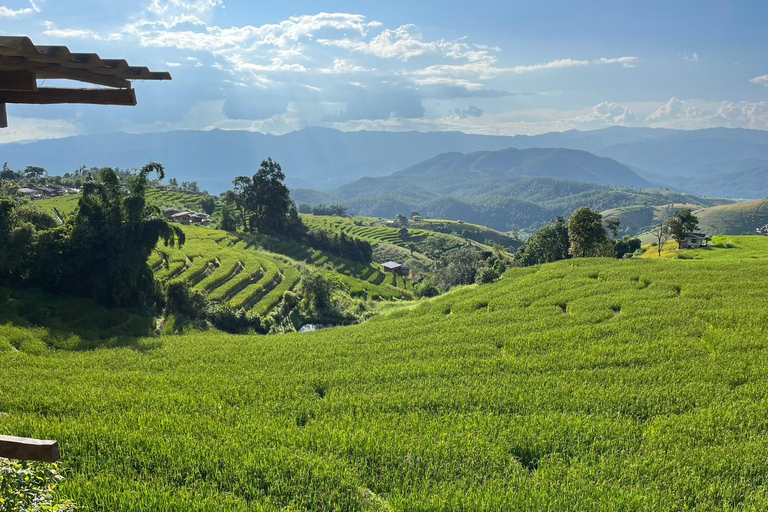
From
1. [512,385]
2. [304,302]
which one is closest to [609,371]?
[512,385]

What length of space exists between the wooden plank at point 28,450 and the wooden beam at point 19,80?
4687 mm

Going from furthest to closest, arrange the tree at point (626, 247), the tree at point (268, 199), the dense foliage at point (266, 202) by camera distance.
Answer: the dense foliage at point (266, 202) → the tree at point (268, 199) → the tree at point (626, 247)

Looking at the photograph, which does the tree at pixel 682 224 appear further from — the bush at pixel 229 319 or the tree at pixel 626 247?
the bush at pixel 229 319

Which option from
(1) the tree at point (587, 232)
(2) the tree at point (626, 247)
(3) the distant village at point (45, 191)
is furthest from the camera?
(3) the distant village at point (45, 191)

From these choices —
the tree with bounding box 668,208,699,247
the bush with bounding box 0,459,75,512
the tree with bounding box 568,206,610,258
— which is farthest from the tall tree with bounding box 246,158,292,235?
the bush with bounding box 0,459,75,512

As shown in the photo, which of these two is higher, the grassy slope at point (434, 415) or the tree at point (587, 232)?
the tree at point (587, 232)

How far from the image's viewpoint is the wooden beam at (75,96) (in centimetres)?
673

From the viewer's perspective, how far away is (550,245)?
66312 mm

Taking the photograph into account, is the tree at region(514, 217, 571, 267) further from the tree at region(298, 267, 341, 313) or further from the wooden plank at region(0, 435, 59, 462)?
the wooden plank at region(0, 435, 59, 462)

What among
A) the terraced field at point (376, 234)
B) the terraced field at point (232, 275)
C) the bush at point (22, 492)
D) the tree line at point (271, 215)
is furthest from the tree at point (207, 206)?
the bush at point (22, 492)

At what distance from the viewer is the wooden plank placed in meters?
5.30

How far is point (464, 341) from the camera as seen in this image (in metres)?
20.7

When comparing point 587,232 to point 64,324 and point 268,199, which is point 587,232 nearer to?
point 64,324

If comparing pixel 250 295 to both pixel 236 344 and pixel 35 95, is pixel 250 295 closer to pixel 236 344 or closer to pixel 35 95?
pixel 236 344
